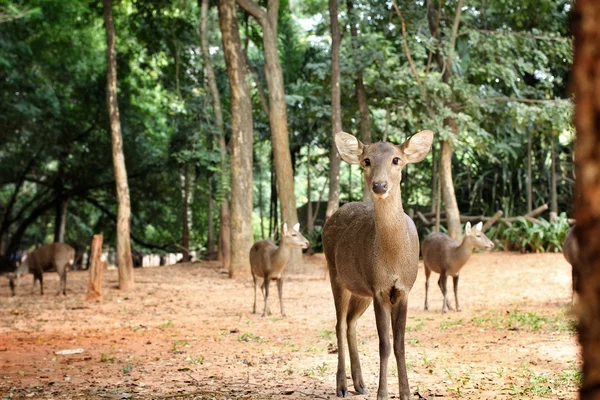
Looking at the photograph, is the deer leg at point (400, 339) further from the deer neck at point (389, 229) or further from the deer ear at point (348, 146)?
the deer ear at point (348, 146)

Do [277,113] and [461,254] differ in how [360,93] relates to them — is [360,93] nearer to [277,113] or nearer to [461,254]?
[277,113]

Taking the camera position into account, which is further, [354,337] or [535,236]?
[535,236]

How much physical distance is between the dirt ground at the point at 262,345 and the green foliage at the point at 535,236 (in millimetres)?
2795

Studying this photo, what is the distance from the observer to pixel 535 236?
18703mm

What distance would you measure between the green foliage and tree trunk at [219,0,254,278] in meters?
6.62

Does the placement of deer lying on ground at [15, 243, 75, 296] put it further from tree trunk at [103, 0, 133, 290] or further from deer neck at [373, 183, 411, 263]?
deer neck at [373, 183, 411, 263]

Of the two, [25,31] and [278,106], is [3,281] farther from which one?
[278,106]

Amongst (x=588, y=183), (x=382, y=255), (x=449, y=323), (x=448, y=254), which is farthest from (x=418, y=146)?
(x=448, y=254)

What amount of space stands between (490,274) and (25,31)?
1389 cm

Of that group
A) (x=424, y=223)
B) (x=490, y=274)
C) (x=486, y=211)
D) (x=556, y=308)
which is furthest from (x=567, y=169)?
(x=556, y=308)

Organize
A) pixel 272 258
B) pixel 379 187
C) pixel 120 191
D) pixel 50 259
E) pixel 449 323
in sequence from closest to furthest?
1. pixel 379 187
2. pixel 449 323
3. pixel 272 258
4. pixel 120 191
5. pixel 50 259

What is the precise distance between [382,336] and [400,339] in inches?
4.8

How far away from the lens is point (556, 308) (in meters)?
11.3

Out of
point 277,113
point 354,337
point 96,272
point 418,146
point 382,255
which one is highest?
point 277,113
